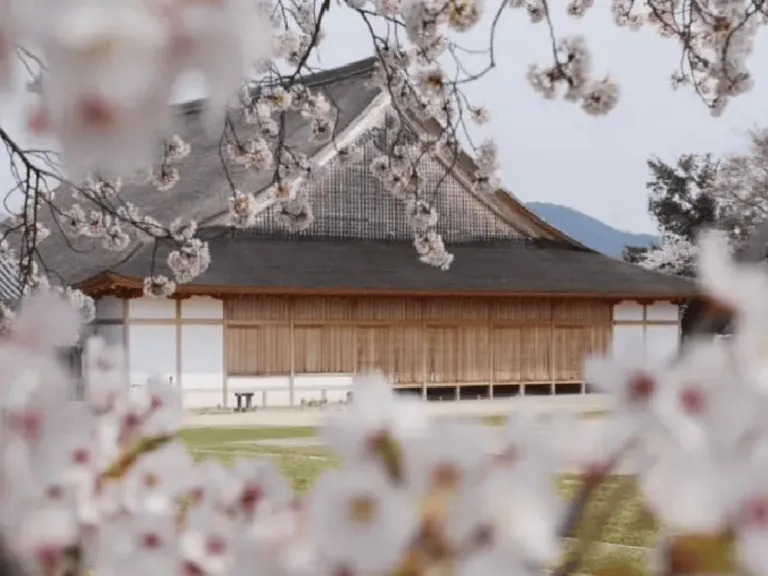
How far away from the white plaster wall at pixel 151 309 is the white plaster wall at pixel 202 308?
0.12 meters

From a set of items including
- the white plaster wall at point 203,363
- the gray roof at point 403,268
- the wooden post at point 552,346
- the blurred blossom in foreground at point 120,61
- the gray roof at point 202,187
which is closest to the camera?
the blurred blossom in foreground at point 120,61

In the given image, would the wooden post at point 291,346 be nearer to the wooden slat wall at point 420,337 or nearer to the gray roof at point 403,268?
the wooden slat wall at point 420,337

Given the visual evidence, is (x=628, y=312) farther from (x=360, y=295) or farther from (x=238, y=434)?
(x=238, y=434)

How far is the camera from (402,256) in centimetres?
1326

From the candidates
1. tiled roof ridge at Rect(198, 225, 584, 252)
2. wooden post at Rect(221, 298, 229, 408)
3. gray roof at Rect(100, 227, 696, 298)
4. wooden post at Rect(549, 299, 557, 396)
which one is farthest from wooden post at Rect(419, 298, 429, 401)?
wooden post at Rect(221, 298, 229, 408)

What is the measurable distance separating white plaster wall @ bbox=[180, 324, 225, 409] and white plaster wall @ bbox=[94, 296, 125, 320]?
618 millimetres

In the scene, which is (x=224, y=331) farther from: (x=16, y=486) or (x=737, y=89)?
(x=16, y=486)

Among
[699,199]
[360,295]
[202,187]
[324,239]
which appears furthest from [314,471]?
[699,199]

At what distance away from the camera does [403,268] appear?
12.8 meters

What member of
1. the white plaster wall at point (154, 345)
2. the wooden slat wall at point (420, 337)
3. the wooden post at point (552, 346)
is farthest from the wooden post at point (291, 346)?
the wooden post at point (552, 346)

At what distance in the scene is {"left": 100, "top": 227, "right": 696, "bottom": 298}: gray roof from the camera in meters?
11.6

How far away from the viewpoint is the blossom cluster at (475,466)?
0.43 m

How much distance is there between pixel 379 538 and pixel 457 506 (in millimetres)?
32

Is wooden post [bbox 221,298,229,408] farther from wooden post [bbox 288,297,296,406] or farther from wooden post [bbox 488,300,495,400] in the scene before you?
wooden post [bbox 488,300,495,400]
